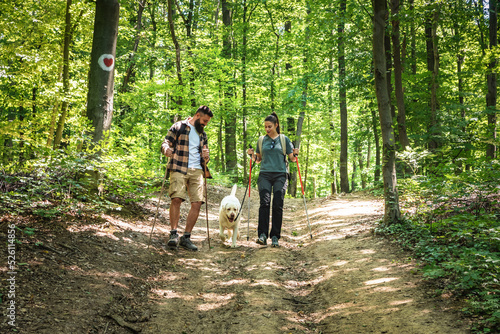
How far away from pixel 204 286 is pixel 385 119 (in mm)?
4760

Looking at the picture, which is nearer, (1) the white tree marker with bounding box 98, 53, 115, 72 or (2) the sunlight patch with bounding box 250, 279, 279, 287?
(2) the sunlight patch with bounding box 250, 279, 279, 287

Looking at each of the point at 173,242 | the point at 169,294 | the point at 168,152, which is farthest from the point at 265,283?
the point at 168,152

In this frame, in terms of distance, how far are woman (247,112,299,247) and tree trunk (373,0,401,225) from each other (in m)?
1.84

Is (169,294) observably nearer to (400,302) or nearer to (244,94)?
(400,302)

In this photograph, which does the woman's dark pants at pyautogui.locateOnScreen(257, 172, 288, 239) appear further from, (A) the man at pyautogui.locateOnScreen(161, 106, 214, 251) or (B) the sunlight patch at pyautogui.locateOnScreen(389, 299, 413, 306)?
(B) the sunlight patch at pyautogui.locateOnScreen(389, 299, 413, 306)

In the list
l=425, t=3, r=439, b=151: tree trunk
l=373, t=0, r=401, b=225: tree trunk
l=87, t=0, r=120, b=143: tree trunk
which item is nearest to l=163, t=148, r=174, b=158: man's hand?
l=87, t=0, r=120, b=143: tree trunk

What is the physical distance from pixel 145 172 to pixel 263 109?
12.1 meters

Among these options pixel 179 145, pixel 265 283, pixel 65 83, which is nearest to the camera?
pixel 265 283

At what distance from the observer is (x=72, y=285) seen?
3490mm

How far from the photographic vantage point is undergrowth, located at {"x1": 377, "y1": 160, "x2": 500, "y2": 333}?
127 inches

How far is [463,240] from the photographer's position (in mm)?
4816

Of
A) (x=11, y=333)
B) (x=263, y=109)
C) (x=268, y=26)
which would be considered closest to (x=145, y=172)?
(x=11, y=333)

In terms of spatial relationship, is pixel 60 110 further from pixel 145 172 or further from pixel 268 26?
pixel 268 26

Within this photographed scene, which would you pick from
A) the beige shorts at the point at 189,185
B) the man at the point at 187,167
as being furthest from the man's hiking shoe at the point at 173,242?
the beige shorts at the point at 189,185
